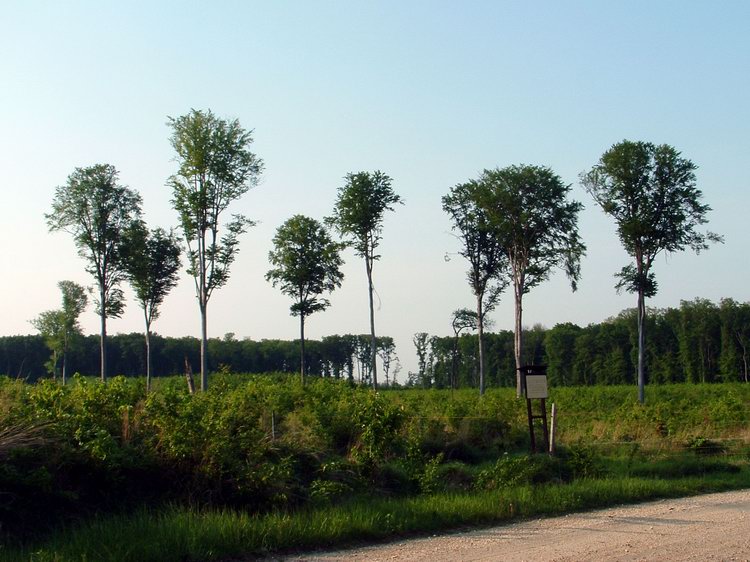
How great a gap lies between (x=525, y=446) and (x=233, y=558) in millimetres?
12981

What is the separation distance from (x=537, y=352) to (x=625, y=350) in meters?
20.6

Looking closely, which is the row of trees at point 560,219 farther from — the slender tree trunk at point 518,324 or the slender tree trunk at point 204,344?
the slender tree trunk at point 204,344

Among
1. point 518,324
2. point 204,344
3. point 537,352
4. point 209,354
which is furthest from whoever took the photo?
point 537,352

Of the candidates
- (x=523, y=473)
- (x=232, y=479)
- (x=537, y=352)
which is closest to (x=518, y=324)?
(x=523, y=473)

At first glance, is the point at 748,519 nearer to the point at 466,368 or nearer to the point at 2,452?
the point at 2,452

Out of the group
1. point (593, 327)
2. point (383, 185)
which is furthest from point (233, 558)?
point (593, 327)

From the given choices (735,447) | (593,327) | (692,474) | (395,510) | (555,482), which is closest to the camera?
(395,510)

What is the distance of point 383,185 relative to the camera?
124ft

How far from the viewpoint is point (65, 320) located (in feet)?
172

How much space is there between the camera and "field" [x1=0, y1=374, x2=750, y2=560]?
900 cm

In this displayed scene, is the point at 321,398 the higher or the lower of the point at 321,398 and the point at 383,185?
the lower

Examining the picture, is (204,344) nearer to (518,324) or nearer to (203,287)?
(203,287)

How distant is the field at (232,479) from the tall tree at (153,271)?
29.6m

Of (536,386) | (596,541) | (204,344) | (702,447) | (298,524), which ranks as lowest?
(702,447)
